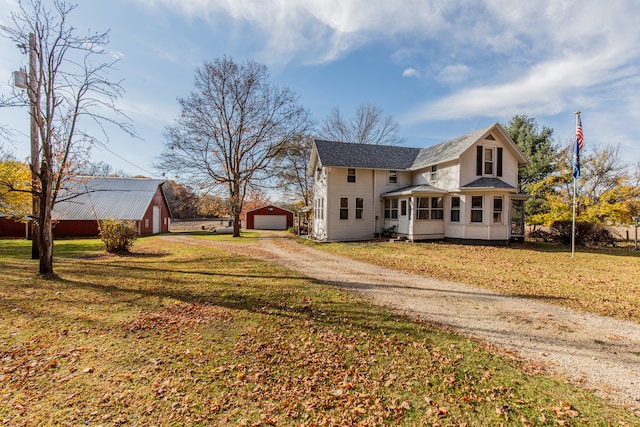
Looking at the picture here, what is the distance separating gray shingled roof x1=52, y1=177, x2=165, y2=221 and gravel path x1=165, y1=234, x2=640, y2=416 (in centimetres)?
2725

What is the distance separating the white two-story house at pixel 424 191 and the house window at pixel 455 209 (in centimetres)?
6

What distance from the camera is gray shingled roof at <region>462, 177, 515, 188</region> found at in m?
17.4

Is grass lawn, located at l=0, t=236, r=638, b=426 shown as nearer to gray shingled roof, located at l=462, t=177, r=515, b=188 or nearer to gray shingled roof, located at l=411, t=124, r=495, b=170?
gray shingled roof, located at l=462, t=177, r=515, b=188

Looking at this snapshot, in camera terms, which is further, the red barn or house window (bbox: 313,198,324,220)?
the red barn

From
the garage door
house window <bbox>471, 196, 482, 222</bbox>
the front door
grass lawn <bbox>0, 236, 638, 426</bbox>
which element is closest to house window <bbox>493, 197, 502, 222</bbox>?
house window <bbox>471, 196, 482, 222</bbox>

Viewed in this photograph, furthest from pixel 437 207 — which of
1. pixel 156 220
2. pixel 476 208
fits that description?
pixel 156 220

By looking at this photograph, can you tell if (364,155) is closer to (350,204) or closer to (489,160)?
(350,204)

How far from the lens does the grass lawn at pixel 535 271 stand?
685cm

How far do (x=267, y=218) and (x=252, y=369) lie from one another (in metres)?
40.7

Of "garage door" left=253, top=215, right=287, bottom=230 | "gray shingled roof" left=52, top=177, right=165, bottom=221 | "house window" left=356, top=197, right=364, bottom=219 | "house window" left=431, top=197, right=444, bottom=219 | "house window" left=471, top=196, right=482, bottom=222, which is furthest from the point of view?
"garage door" left=253, top=215, right=287, bottom=230

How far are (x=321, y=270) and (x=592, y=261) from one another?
11712mm

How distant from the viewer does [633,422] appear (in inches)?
113

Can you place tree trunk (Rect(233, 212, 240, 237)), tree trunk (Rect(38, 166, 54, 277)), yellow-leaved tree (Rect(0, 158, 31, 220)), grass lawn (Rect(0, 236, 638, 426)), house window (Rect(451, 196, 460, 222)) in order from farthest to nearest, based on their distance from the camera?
tree trunk (Rect(233, 212, 240, 237))
house window (Rect(451, 196, 460, 222))
yellow-leaved tree (Rect(0, 158, 31, 220))
tree trunk (Rect(38, 166, 54, 277))
grass lawn (Rect(0, 236, 638, 426))

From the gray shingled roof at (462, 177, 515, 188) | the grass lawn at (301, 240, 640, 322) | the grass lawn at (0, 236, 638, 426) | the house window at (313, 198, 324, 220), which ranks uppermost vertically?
the gray shingled roof at (462, 177, 515, 188)
